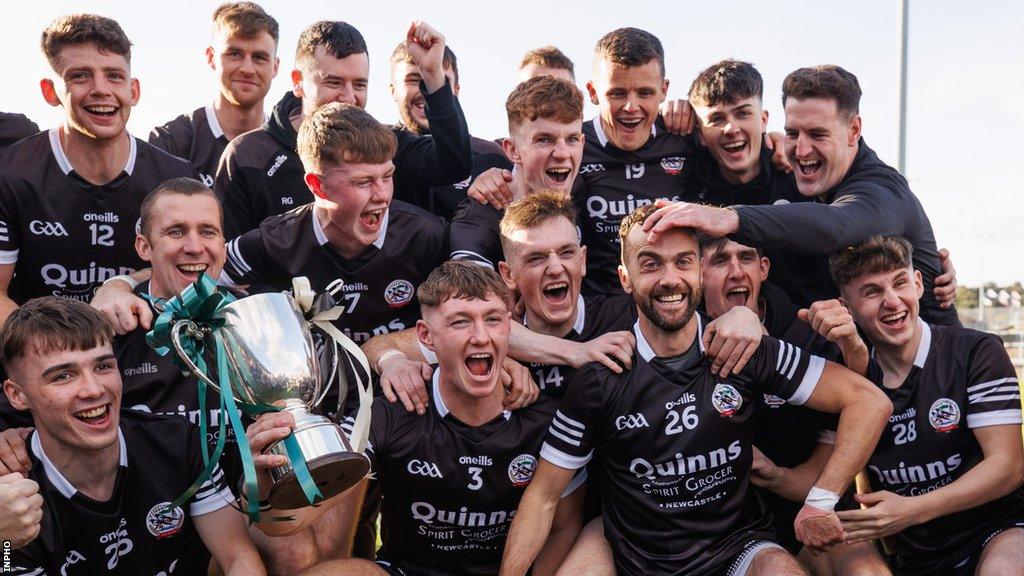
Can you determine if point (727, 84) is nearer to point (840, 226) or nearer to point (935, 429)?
point (840, 226)

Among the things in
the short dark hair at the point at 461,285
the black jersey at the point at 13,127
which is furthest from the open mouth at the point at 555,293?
the black jersey at the point at 13,127

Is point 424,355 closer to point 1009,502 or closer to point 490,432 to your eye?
point 490,432

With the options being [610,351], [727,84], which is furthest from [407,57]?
[610,351]

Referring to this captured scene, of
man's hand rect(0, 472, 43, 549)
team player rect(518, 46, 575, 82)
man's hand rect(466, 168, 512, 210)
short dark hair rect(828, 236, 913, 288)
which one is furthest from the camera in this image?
team player rect(518, 46, 575, 82)

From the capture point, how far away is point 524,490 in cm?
457

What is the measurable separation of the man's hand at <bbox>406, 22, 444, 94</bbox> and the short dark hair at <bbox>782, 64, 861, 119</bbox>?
1925mm

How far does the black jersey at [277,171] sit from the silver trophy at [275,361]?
6.26 ft

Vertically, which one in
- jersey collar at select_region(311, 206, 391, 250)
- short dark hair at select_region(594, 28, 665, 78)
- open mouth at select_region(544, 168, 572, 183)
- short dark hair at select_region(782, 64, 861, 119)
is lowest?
jersey collar at select_region(311, 206, 391, 250)

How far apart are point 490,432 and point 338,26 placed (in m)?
2.88

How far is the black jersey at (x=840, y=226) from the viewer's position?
455 centimetres

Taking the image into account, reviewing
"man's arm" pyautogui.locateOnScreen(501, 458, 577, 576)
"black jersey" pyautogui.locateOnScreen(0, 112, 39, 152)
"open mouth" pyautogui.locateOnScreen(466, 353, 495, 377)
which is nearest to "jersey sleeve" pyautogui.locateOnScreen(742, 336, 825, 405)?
"man's arm" pyautogui.locateOnScreen(501, 458, 577, 576)

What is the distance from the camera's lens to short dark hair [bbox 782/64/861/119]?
5320 mm

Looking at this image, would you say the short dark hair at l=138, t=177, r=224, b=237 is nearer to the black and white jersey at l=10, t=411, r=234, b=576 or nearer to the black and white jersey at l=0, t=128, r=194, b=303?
the black and white jersey at l=0, t=128, r=194, b=303

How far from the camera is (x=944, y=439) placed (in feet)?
15.2
